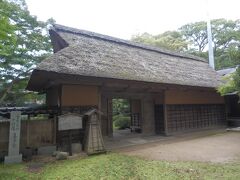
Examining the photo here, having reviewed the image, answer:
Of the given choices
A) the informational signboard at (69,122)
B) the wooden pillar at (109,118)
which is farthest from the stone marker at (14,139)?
the wooden pillar at (109,118)

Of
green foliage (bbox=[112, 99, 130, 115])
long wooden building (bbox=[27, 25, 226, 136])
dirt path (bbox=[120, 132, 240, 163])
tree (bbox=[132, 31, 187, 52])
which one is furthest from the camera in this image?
tree (bbox=[132, 31, 187, 52])

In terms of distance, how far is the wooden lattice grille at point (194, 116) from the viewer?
11609mm

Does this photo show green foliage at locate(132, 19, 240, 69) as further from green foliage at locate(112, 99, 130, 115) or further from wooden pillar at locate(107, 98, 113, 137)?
wooden pillar at locate(107, 98, 113, 137)

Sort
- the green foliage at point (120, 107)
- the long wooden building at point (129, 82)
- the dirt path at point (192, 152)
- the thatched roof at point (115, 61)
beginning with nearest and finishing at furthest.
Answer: the dirt path at point (192, 152) < the thatched roof at point (115, 61) < the long wooden building at point (129, 82) < the green foliage at point (120, 107)

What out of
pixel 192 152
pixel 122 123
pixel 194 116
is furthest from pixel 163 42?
pixel 192 152

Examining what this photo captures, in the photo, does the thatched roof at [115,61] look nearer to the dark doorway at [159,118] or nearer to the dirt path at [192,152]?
the dark doorway at [159,118]

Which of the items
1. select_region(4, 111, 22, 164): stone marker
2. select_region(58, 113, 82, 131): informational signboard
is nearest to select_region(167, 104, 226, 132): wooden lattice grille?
select_region(58, 113, 82, 131): informational signboard

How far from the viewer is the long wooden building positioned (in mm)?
7793

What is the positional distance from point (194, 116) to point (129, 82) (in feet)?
20.3

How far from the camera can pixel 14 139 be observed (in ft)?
20.7

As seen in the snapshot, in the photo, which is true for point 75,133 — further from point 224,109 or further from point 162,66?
point 224,109

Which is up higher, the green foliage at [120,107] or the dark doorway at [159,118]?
the green foliage at [120,107]

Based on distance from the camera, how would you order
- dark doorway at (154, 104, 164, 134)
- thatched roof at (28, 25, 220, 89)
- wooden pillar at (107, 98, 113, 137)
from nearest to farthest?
thatched roof at (28, 25, 220, 89)
wooden pillar at (107, 98, 113, 137)
dark doorway at (154, 104, 164, 134)

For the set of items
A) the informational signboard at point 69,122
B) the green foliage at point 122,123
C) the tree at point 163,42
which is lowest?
the green foliage at point 122,123
